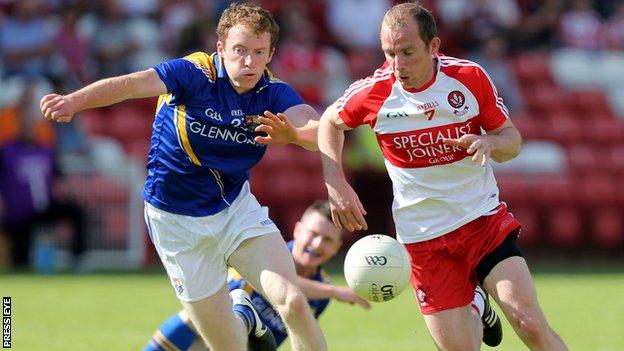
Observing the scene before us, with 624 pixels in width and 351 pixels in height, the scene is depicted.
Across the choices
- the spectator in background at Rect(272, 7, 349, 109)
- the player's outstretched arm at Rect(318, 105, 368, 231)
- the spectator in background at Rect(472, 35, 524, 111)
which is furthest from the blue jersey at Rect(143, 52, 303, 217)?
the spectator in background at Rect(472, 35, 524, 111)

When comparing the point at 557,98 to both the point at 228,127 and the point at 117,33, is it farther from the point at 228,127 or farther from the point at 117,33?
the point at 228,127

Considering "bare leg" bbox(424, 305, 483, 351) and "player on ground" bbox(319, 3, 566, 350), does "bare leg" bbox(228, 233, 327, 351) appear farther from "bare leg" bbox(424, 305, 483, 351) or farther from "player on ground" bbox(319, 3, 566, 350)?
"bare leg" bbox(424, 305, 483, 351)

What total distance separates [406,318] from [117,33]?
7.60 metres

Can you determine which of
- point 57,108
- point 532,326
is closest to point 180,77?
point 57,108

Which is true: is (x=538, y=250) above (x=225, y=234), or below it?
below

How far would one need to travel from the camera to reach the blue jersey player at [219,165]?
666cm

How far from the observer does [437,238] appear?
22.1 feet

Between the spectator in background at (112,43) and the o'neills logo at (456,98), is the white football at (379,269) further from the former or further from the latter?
the spectator in background at (112,43)

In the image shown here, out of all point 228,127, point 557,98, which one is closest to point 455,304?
point 228,127

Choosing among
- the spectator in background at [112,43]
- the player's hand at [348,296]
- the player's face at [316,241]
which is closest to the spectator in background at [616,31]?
the spectator in background at [112,43]

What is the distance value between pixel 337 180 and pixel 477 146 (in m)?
0.91

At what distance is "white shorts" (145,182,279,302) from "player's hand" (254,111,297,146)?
55cm

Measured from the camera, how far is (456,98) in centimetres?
658

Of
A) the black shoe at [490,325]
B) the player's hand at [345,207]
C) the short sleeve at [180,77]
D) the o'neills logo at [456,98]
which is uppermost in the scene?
the short sleeve at [180,77]
